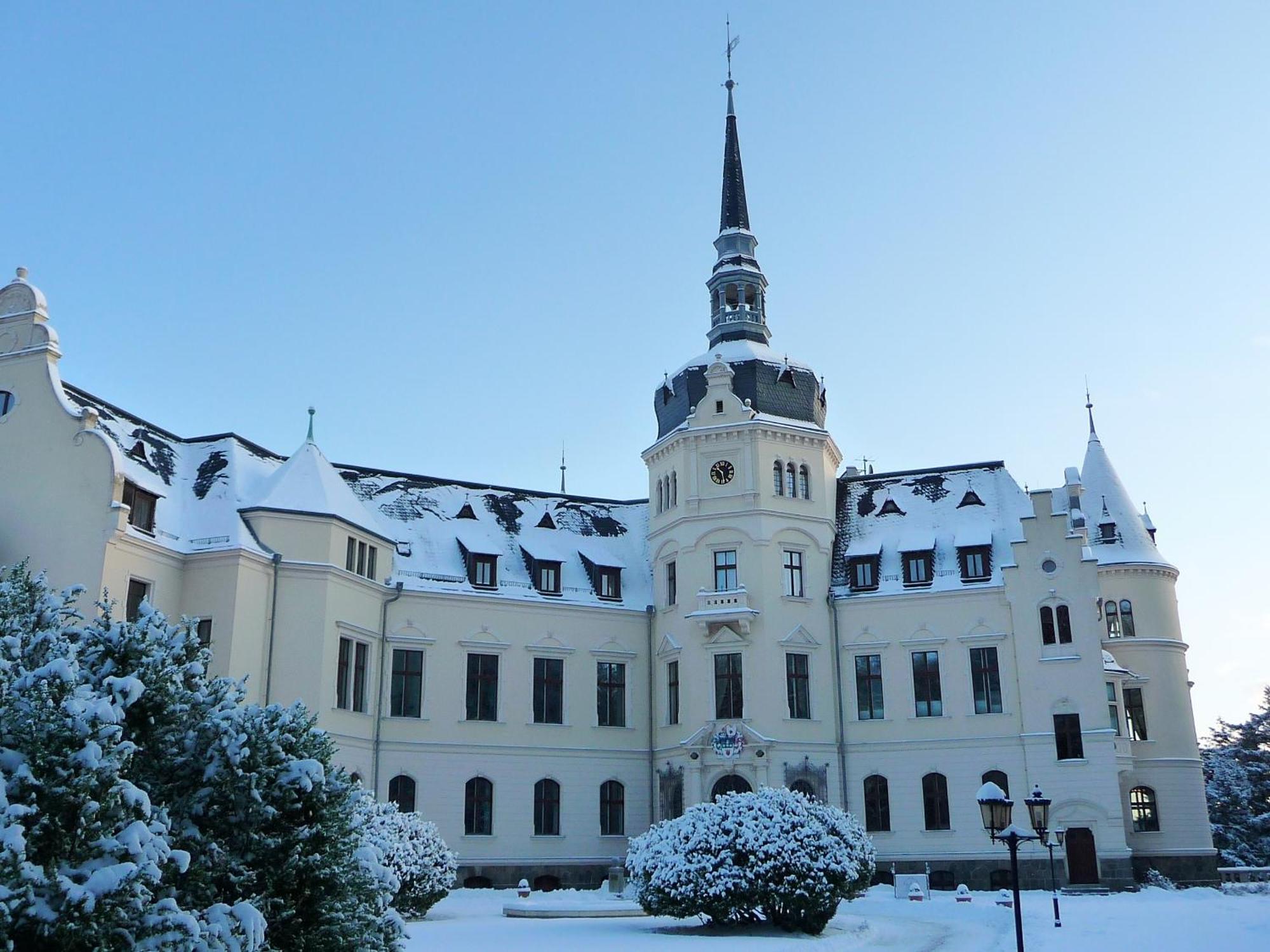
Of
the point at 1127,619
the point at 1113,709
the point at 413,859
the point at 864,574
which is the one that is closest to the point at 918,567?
the point at 864,574

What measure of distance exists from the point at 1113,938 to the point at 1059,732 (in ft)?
55.7

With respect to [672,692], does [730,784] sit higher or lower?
lower

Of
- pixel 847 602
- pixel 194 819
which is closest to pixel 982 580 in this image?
pixel 847 602

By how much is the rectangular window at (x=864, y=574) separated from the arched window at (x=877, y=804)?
6.42 m

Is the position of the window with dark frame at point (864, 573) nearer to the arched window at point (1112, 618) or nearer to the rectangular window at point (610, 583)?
Answer: the rectangular window at point (610, 583)

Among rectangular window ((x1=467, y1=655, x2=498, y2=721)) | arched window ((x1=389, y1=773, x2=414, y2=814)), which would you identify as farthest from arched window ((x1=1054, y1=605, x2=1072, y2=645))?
arched window ((x1=389, y1=773, x2=414, y2=814))

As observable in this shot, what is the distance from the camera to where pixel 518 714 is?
1646 inches

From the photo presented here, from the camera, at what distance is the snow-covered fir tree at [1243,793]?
5962 centimetres

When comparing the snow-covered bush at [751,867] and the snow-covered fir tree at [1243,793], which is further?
the snow-covered fir tree at [1243,793]

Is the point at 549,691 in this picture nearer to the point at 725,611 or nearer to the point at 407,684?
the point at 407,684

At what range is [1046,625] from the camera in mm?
40281

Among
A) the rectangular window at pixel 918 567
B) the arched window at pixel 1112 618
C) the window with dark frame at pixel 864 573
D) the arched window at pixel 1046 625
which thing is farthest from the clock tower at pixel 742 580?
the arched window at pixel 1112 618

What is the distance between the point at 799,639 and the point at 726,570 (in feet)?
11.2

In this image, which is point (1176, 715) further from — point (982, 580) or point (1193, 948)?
point (1193, 948)
